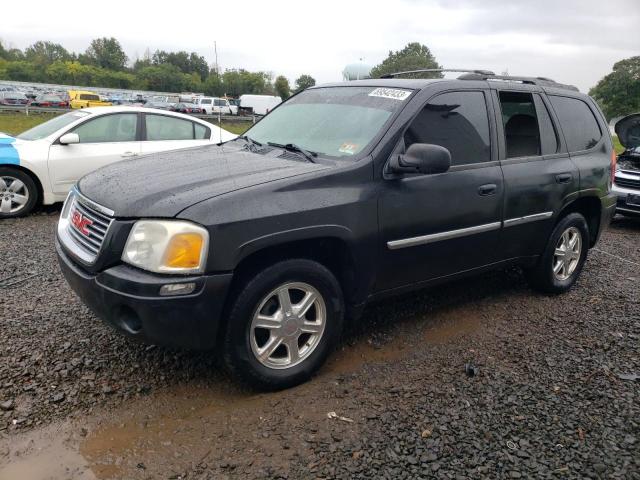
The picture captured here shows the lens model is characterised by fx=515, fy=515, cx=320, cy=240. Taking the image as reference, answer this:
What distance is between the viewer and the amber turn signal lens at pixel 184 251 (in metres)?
2.55

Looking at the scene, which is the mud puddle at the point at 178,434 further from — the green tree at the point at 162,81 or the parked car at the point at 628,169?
the green tree at the point at 162,81

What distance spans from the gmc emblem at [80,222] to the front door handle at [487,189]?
8.51ft

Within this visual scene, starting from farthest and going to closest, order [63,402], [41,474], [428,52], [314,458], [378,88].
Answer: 1. [428,52]
2. [378,88]
3. [63,402]
4. [314,458]
5. [41,474]

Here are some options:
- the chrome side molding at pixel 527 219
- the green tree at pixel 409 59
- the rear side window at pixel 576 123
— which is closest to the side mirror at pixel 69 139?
the chrome side molding at pixel 527 219

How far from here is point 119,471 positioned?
237 cm

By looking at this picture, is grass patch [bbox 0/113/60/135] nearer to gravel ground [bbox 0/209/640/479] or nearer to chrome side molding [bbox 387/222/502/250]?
gravel ground [bbox 0/209/640/479]

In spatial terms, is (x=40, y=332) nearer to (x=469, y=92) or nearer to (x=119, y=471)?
(x=119, y=471)

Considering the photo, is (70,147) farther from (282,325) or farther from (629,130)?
(629,130)

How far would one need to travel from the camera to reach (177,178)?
9.79 feet

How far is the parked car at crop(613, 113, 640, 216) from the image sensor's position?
8.17 meters

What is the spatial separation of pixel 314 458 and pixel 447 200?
1.90m

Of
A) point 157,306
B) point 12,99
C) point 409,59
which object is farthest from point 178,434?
point 409,59

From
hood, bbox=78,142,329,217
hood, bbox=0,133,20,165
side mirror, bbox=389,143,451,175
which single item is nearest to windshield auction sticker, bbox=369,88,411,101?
side mirror, bbox=389,143,451,175

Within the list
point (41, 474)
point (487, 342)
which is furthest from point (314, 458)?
point (487, 342)
